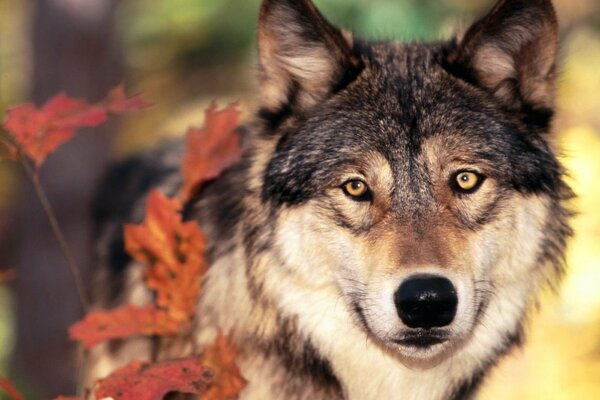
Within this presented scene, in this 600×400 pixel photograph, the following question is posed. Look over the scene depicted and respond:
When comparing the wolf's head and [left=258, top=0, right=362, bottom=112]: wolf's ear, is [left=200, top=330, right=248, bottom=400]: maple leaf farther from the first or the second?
[left=258, top=0, right=362, bottom=112]: wolf's ear

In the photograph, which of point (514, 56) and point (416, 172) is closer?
point (416, 172)

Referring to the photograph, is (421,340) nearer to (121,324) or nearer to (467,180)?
(467,180)

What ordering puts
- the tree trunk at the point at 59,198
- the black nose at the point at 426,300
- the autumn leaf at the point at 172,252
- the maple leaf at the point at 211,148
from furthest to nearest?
the tree trunk at the point at 59,198
the maple leaf at the point at 211,148
the autumn leaf at the point at 172,252
the black nose at the point at 426,300

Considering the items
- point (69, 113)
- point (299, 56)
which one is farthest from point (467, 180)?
point (69, 113)

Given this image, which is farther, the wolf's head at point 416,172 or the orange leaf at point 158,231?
the orange leaf at point 158,231

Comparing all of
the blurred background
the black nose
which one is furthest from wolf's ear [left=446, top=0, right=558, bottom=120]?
the black nose

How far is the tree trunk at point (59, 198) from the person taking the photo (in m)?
7.19

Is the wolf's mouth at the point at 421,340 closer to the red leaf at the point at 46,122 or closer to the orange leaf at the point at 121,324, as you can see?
the orange leaf at the point at 121,324

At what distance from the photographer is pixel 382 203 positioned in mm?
3492

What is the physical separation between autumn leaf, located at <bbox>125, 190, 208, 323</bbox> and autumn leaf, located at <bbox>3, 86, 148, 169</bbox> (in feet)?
1.49

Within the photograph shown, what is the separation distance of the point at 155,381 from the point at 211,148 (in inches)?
48.0

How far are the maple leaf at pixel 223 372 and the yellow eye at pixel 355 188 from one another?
2.69 feet

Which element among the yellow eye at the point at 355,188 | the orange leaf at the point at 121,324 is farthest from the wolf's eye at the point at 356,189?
the orange leaf at the point at 121,324

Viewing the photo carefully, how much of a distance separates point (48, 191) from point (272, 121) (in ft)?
12.5
